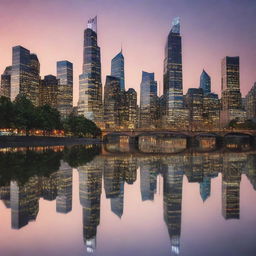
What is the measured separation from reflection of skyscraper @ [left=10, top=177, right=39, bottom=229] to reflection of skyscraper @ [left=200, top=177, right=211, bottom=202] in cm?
749

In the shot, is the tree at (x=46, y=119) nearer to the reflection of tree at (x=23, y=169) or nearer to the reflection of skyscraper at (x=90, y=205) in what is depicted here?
the reflection of tree at (x=23, y=169)

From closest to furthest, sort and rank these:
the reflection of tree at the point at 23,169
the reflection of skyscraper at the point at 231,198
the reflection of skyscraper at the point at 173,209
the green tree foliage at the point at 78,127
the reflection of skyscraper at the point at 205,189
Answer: the reflection of skyscraper at the point at 173,209 < the reflection of skyscraper at the point at 231,198 < the reflection of skyscraper at the point at 205,189 < the reflection of tree at the point at 23,169 < the green tree foliage at the point at 78,127

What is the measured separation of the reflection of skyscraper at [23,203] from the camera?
10125mm

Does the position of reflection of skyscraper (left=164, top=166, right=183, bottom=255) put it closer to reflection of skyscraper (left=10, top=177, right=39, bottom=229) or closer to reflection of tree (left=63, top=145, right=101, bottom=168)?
reflection of skyscraper (left=10, top=177, right=39, bottom=229)

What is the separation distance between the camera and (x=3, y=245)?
7844 millimetres

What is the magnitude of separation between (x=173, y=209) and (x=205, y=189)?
206 inches

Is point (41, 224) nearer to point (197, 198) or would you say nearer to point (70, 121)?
point (197, 198)

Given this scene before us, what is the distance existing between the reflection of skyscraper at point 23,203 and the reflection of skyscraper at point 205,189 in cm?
749

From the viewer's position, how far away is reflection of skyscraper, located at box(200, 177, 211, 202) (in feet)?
49.0

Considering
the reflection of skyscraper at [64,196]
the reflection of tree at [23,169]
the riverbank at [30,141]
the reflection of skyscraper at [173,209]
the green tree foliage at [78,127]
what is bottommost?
the reflection of skyscraper at [173,209]

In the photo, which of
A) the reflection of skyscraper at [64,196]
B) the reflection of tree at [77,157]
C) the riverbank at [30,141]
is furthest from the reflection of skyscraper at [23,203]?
the riverbank at [30,141]

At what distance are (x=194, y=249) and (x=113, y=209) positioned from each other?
16.0 feet

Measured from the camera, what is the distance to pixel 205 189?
55.1 feet

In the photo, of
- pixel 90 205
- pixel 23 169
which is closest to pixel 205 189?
pixel 90 205
